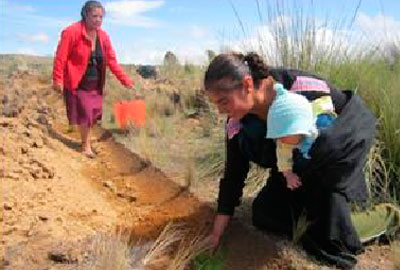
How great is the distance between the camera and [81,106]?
6.83 meters

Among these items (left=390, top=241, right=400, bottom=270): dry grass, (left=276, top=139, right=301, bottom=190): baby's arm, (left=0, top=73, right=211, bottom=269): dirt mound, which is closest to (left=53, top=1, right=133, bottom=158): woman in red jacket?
(left=0, top=73, right=211, bottom=269): dirt mound

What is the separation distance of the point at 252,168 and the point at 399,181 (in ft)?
3.41

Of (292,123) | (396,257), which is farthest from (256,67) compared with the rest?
(396,257)

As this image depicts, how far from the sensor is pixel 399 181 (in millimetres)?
4332

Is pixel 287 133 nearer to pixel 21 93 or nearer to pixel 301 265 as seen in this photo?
pixel 301 265

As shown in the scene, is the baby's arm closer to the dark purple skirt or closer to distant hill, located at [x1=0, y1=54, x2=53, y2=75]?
the dark purple skirt

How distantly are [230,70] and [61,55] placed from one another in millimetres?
3905

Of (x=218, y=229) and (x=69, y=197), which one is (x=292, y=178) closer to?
(x=218, y=229)

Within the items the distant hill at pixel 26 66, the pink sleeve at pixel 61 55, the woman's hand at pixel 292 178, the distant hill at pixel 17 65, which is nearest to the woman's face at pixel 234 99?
the woman's hand at pixel 292 178

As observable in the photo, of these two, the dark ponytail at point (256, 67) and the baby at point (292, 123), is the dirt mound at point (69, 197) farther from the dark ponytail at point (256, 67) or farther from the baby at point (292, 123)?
the dark ponytail at point (256, 67)

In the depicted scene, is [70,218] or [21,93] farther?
[21,93]

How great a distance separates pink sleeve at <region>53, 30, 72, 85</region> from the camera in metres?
6.48

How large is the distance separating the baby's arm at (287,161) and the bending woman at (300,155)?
0.04 metres

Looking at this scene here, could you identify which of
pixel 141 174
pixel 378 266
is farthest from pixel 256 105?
pixel 141 174
